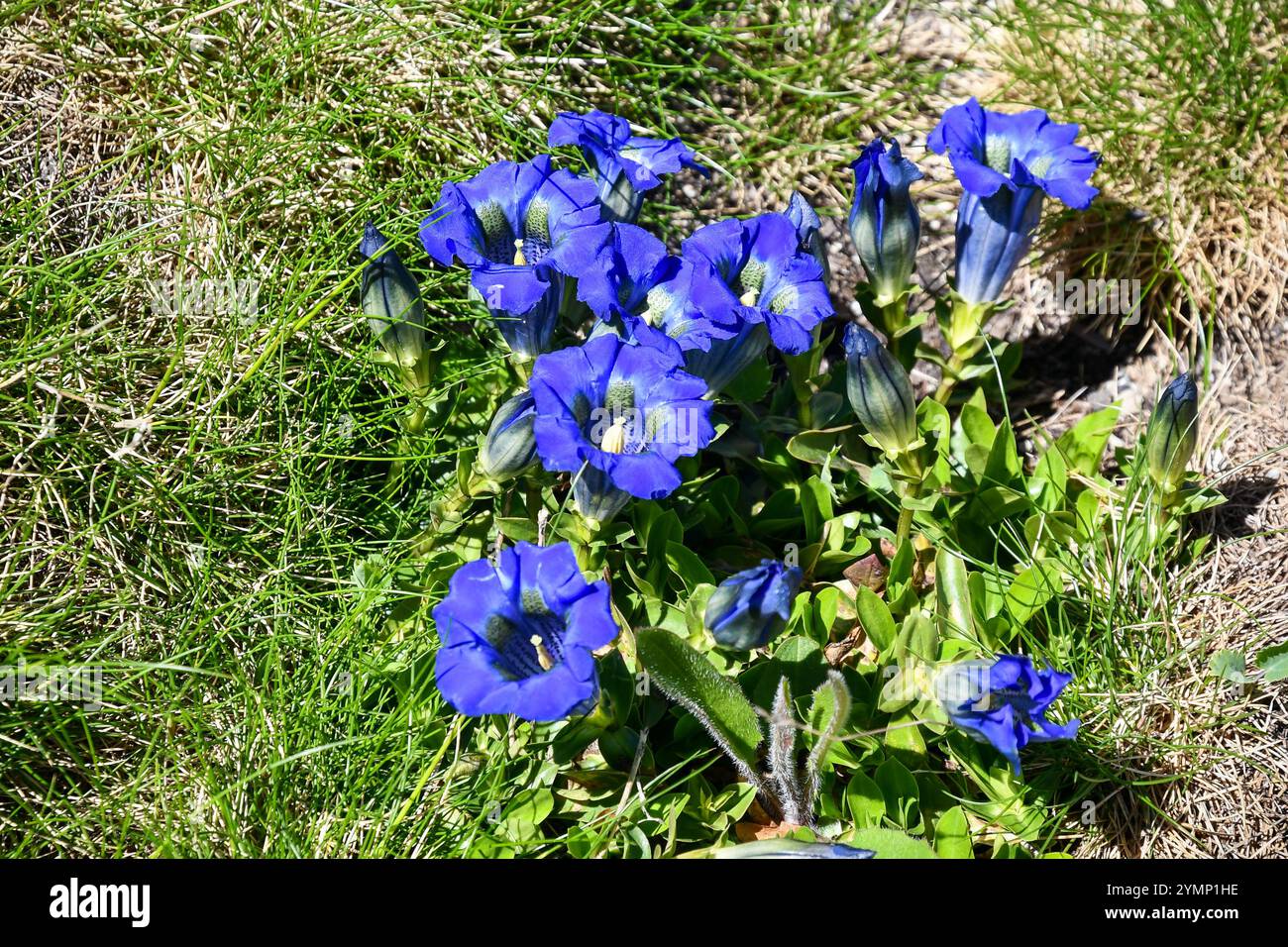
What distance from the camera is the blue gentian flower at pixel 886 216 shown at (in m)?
2.82

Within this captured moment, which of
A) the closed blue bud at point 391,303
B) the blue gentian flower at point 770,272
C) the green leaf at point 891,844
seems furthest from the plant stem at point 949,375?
the closed blue bud at point 391,303

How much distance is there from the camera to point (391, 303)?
2.68m

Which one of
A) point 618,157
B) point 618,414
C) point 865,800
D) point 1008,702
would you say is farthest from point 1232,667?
point 618,157

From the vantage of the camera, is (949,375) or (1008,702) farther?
(949,375)

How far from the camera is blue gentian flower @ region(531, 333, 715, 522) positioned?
7.09 feet

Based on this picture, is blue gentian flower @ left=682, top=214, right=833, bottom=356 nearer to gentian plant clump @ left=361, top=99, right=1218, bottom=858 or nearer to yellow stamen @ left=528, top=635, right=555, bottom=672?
gentian plant clump @ left=361, top=99, right=1218, bottom=858

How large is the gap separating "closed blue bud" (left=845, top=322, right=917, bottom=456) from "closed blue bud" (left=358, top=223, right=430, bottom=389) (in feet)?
3.24

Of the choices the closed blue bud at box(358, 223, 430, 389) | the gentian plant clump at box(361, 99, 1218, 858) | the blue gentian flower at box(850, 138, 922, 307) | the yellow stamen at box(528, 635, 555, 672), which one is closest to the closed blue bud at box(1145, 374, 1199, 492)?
the gentian plant clump at box(361, 99, 1218, 858)

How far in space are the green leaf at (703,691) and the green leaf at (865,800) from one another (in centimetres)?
21

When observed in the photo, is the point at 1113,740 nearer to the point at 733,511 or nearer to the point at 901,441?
the point at 901,441

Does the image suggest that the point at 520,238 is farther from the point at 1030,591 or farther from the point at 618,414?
the point at 1030,591

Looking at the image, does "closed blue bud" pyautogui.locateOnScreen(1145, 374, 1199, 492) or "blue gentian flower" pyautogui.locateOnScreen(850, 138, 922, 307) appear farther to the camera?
"blue gentian flower" pyautogui.locateOnScreen(850, 138, 922, 307)

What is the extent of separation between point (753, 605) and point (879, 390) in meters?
0.68

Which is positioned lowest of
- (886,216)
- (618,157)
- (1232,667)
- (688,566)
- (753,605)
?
(1232,667)
